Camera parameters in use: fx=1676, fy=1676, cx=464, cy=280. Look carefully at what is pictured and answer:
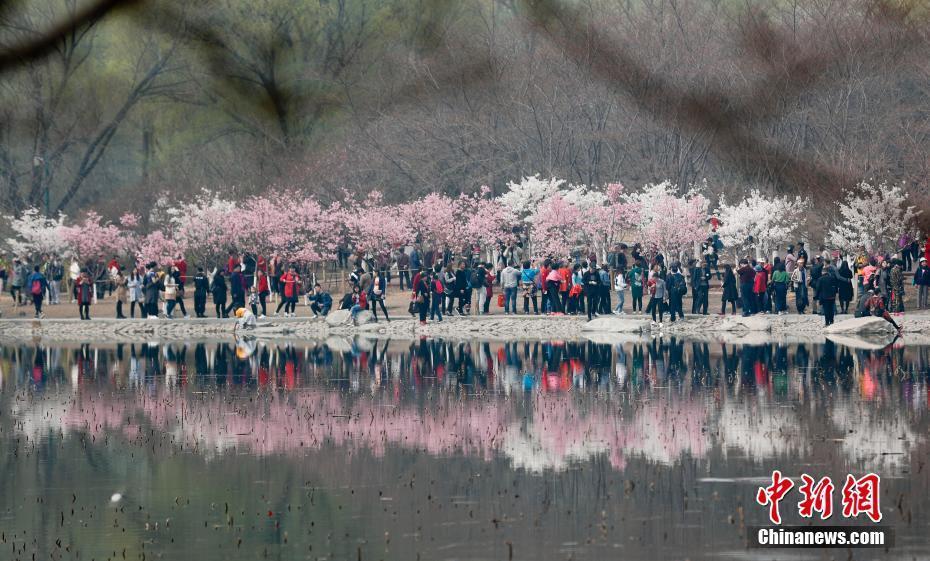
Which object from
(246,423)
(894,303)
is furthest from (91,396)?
(894,303)

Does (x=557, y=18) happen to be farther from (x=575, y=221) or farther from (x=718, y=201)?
(x=718, y=201)

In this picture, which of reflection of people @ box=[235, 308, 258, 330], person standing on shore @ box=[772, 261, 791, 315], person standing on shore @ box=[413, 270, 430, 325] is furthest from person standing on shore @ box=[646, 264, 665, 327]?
reflection of people @ box=[235, 308, 258, 330]

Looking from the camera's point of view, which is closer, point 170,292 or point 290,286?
point 170,292

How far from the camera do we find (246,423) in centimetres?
2173

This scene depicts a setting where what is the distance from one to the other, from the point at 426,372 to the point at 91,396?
5.90 metres

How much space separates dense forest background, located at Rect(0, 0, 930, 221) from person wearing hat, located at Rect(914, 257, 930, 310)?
323cm

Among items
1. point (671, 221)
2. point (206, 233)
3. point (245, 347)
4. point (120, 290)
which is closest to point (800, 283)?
point (245, 347)

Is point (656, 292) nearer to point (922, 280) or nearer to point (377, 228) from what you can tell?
point (922, 280)

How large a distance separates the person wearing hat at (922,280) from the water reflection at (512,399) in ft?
28.1

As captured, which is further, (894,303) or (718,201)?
(718,201)

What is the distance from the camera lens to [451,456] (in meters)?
18.4

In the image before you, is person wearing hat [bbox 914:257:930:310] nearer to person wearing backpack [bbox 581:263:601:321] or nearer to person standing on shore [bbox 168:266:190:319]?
person wearing backpack [bbox 581:263:601:321]

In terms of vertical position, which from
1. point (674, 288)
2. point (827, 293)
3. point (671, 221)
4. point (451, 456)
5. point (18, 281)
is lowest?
point (451, 456)

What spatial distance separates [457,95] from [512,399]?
42.8m
